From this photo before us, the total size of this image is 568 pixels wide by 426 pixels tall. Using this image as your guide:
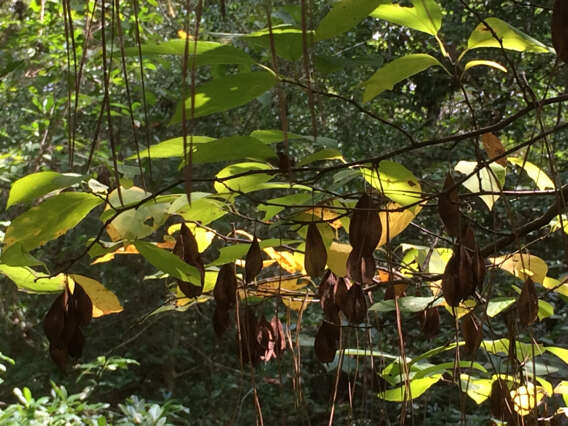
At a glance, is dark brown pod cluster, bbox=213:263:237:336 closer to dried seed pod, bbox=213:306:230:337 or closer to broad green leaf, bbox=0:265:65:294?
dried seed pod, bbox=213:306:230:337

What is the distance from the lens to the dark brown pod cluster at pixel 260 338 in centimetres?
50

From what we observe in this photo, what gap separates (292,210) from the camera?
54 centimetres

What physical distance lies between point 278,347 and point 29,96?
8.70ft

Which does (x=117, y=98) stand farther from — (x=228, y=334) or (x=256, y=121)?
(x=228, y=334)

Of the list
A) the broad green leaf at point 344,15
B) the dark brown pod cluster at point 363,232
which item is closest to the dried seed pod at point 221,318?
the dark brown pod cluster at point 363,232

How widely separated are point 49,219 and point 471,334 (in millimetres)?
304

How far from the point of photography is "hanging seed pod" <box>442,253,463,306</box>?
38 centimetres

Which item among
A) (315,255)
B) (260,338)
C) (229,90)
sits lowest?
(260,338)

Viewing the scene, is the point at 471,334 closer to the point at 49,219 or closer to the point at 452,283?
the point at 452,283

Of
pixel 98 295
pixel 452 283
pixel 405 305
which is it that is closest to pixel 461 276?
pixel 452 283

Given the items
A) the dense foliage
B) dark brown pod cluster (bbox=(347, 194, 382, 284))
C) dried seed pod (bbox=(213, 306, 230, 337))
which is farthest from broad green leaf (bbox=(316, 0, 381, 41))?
dried seed pod (bbox=(213, 306, 230, 337))

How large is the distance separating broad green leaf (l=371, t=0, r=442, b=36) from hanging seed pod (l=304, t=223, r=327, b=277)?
5.5 inches

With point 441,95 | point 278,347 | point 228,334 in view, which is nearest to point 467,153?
point 441,95

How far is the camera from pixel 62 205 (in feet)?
1.12
